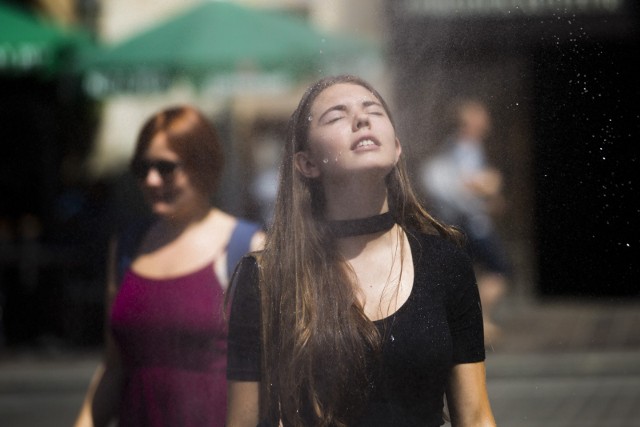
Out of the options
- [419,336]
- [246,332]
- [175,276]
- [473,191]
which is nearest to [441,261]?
[419,336]

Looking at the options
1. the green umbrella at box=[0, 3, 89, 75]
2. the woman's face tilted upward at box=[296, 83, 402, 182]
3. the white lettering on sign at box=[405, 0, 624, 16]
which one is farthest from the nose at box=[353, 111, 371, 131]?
the green umbrella at box=[0, 3, 89, 75]

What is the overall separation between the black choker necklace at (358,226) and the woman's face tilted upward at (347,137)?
0.07 m

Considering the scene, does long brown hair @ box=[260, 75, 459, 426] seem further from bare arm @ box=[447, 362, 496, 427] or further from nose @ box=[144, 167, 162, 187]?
nose @ box=[144, 167, 162, 187]

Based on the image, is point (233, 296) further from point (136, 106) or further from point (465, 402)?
point (136, 106)

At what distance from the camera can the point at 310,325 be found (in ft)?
6.50

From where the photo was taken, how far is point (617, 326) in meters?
9.52

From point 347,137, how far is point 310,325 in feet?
1.09

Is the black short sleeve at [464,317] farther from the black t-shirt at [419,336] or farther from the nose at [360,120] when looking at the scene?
the nose at [360,120]

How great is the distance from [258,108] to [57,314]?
257cm

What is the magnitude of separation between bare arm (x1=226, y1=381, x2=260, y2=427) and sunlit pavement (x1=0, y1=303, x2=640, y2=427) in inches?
170

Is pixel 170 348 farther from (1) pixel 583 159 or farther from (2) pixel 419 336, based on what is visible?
(1) pixel 583 159

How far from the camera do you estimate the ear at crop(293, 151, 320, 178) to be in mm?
2062

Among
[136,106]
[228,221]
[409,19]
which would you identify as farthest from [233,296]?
[136,106]

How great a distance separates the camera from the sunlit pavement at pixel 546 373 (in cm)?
684
